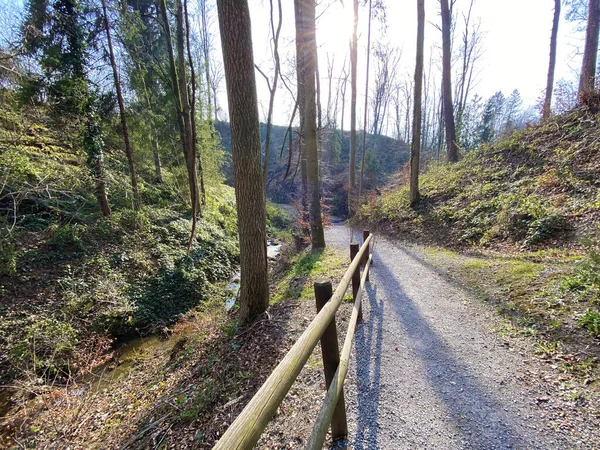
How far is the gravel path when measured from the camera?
2008 millimetres

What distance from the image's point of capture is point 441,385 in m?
2.55

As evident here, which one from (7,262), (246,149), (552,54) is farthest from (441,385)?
(552,54)

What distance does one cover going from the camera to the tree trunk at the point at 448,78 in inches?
470

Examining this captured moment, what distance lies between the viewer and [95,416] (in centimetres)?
371

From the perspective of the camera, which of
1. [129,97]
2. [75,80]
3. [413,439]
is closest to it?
[413,439]

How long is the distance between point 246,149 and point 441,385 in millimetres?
3823

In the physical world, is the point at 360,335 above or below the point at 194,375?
above

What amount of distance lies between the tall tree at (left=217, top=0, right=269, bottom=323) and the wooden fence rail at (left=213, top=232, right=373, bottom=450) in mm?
1950

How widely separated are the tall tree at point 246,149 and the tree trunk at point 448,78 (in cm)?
1237

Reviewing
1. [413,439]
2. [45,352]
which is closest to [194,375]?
[413,439]

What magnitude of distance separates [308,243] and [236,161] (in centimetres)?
774

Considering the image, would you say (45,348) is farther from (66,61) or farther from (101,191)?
(66,61)

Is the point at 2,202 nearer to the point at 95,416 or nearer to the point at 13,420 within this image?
the point at 13,420

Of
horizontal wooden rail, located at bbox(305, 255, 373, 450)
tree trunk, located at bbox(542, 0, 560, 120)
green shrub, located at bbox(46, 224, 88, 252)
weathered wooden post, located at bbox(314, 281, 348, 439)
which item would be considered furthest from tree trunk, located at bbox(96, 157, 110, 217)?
tree trunk, located at bbox(542, 0, 560, 120)
